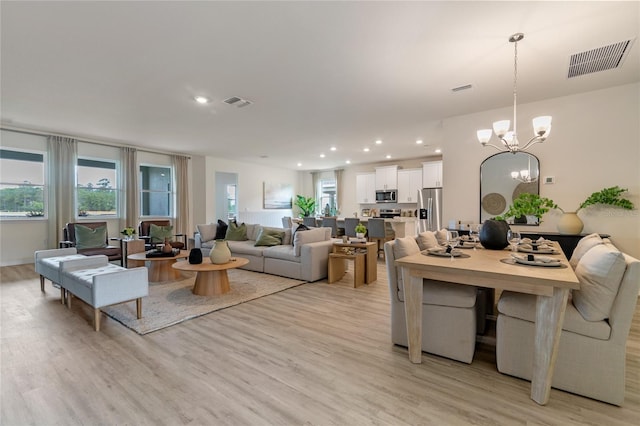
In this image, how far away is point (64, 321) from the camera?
295cm

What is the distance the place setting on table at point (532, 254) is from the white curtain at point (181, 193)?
762 cm

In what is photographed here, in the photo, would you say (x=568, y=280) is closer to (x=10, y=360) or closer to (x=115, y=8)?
(x=115, y=8)

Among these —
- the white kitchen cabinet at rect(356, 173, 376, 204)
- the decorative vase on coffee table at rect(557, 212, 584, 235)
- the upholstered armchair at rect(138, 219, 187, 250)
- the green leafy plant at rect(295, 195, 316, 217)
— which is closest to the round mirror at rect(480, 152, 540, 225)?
the decorative vase on coffee table at rect(557, 212, 584, 235)

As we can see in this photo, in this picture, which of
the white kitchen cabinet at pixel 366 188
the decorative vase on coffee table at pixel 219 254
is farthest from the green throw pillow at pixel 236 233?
the white kitchen cabinet at pixel 366 188

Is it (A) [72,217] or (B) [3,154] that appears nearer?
(B) [3,154]

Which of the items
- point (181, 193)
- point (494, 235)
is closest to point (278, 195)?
point (181, 193)

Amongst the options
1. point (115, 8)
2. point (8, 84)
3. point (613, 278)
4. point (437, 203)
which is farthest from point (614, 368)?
point (8, 84)

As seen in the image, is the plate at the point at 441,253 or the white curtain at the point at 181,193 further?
the white curtain at the point at 181,193

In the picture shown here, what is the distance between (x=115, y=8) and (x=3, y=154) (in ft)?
18.2

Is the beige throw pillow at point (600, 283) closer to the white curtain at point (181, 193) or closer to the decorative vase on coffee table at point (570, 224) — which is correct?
the decorative vase on coffee table at point (570, 224)

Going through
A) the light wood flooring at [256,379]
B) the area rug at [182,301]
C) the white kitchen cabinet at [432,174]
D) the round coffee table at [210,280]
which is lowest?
the light wood flooring at [256,379]

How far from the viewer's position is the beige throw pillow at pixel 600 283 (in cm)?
169

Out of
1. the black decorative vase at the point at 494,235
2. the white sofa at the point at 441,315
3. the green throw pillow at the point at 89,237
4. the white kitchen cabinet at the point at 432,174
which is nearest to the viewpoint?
the white sofa at the point at 441,315

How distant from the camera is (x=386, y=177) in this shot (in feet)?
29.3
